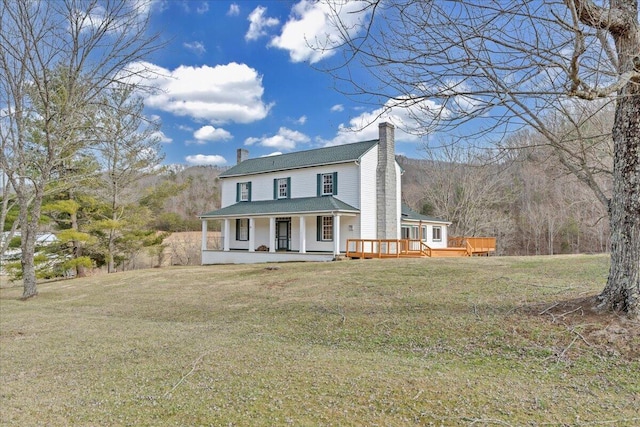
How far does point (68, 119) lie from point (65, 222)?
11.6 metres

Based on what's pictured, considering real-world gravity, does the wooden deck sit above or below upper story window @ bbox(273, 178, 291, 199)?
below

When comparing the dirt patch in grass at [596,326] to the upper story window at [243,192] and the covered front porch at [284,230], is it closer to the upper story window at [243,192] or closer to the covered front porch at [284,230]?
the covered front porch at [284,230]

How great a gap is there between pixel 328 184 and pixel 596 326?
58.4 ft

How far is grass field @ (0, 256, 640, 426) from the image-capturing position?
361 cm

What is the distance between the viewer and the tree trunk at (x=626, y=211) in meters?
4.98

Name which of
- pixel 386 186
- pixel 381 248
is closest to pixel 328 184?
pixel 386 186

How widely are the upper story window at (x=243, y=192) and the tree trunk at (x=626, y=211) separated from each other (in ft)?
73.8

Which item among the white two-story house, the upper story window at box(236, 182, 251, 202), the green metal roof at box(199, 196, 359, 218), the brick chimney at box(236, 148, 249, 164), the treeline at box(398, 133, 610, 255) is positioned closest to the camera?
the green metal roof at box(199, 196, 359, 218)

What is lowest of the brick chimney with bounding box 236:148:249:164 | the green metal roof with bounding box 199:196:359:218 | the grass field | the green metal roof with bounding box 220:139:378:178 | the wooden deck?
the grass field

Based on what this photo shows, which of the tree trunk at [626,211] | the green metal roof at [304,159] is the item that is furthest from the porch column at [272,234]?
the tree trunk at [626,211]

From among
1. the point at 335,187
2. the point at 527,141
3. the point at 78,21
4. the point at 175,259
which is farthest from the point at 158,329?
the point at 175,259

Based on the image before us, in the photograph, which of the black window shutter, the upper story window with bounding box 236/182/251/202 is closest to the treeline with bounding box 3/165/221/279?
the upper story window with bounding box 236/182/251/202

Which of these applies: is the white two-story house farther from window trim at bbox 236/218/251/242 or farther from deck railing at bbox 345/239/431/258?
deck railing at bbox 345/239/431/258

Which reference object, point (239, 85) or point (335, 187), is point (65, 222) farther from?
point (335, 187)
